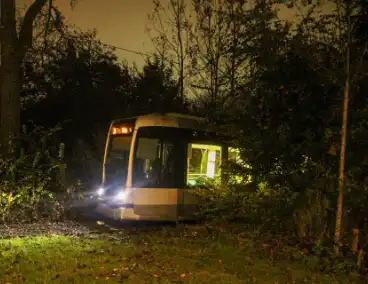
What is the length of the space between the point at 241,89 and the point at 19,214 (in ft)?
22.7

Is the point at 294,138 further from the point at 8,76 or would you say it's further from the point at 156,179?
the point at 8,76

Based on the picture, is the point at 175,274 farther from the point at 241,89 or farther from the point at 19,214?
the point at 19,214

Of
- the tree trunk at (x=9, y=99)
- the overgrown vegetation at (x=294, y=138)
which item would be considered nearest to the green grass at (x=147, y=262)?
the overgrown vegetation at (x=294, y=138)

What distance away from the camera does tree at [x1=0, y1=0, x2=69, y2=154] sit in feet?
50.9

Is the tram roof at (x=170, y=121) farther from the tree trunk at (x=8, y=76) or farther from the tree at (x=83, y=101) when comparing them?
the tree at (x=83, y=101)

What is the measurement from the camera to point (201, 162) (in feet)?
41.3

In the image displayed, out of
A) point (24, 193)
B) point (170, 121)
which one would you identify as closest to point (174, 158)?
point (170, 121)

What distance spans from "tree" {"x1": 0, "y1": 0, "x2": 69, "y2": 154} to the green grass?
279 inches

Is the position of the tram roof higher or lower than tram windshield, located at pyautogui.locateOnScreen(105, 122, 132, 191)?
higher

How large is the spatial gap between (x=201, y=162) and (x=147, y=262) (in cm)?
518

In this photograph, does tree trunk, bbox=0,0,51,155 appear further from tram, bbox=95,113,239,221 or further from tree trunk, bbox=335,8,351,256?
tree trunk, bbox=335,8,351,256

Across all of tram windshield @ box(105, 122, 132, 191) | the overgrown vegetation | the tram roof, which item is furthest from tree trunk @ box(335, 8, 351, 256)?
tram windshield @ box(105, 122, 132, 191)

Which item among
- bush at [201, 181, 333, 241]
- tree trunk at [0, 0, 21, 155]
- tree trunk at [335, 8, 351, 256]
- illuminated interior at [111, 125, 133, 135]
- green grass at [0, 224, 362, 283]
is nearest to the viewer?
green grass at [0, 224, 362, 283]

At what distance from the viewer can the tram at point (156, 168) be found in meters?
11.4
